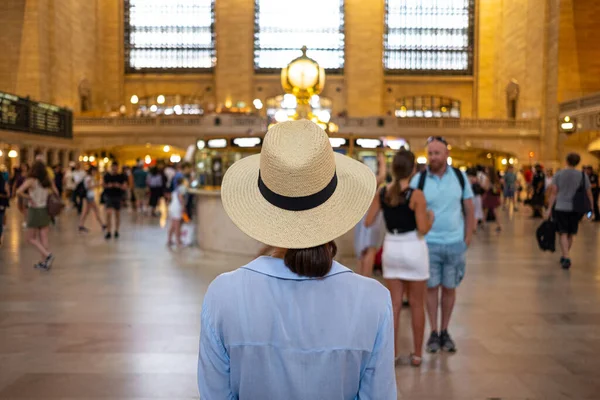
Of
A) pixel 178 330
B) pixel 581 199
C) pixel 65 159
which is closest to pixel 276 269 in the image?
pixel 178 330

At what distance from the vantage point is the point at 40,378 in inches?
197

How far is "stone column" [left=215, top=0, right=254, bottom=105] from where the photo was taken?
47562 mm

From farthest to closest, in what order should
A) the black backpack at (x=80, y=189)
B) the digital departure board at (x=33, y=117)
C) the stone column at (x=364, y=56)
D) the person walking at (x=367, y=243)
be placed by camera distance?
the stone column at (x=364, y=56)
the digital departure board at (x=33, y=117)
the black backpack at (x=80, y=189)
the person walking at (x=367, y=243)

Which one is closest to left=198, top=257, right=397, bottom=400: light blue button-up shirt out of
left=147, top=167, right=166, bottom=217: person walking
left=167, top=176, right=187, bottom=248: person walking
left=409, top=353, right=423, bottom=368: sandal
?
left=409, top=353, right=423, bottom=368: sandal

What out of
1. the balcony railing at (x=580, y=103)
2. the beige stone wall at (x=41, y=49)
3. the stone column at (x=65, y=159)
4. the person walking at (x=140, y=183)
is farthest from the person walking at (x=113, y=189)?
the beige stone wall at (x=41, y=49)

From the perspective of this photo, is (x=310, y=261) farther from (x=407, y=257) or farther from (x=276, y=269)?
(x=407, y=257)

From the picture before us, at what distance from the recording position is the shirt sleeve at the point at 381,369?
6.46 feet

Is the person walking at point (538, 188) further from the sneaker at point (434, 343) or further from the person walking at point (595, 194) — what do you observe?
the sneaker at point (434, 343)

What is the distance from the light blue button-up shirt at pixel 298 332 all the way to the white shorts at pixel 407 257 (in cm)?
335

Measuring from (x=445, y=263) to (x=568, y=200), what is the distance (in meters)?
5.35

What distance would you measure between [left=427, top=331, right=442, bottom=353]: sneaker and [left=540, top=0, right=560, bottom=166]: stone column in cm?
3148

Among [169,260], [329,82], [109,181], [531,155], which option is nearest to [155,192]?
[109,181]

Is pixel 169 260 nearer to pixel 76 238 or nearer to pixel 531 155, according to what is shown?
pixel 76 238

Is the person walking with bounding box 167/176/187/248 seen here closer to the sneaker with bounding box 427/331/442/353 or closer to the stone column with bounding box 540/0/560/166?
the sneaker with bounding box 427/331/442/353
